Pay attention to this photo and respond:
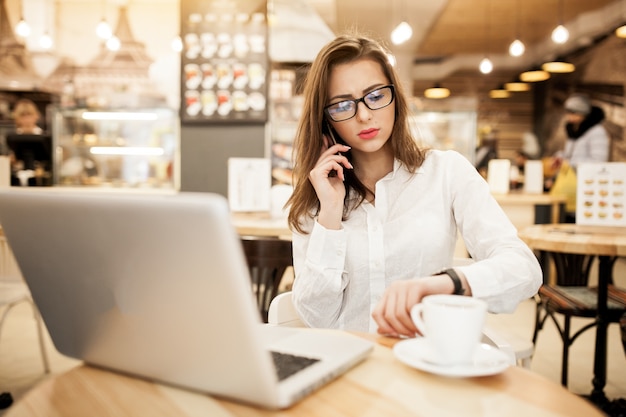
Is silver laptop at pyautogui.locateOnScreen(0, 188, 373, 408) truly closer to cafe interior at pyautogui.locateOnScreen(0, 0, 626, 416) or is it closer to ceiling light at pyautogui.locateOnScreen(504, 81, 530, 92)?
cafe interior at pyautogui.locateOnScreen(0, 0, 626, 416)

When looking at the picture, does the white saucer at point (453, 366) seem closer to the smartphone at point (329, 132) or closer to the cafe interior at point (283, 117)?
the cafe interior at point (283, 117)

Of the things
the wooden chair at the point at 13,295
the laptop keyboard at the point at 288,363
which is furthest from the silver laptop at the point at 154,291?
the wooden chair at the point at 13,295

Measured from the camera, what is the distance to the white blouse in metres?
1.46

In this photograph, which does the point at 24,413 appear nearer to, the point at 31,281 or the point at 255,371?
the point at 31,281

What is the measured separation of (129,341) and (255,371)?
21 centimetres

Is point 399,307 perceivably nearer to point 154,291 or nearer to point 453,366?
point 453,366

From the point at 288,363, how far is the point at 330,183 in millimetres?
813

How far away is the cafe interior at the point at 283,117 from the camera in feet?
9.41

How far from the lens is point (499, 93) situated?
12.4 m

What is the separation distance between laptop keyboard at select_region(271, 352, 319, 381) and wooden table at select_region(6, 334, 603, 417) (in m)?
0.04

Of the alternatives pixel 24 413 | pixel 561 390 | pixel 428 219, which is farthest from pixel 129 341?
pixel 428 219

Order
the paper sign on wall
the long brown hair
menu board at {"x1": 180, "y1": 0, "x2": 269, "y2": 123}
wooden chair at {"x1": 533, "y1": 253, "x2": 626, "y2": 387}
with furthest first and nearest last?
menu board at {"x1": 180, "y1": 0, "x2": 269, "y2": 123}
the paper sign on wall
wooden chair at {"x1": 533, "y1": 253, "x2": 626, "y2": 387}
the long brown hair

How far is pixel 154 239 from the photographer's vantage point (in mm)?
635

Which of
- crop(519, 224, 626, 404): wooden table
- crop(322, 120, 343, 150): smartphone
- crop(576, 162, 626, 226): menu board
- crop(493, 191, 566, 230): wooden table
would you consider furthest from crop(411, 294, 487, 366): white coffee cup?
crop(493, 191, 566, 230): wooden table
